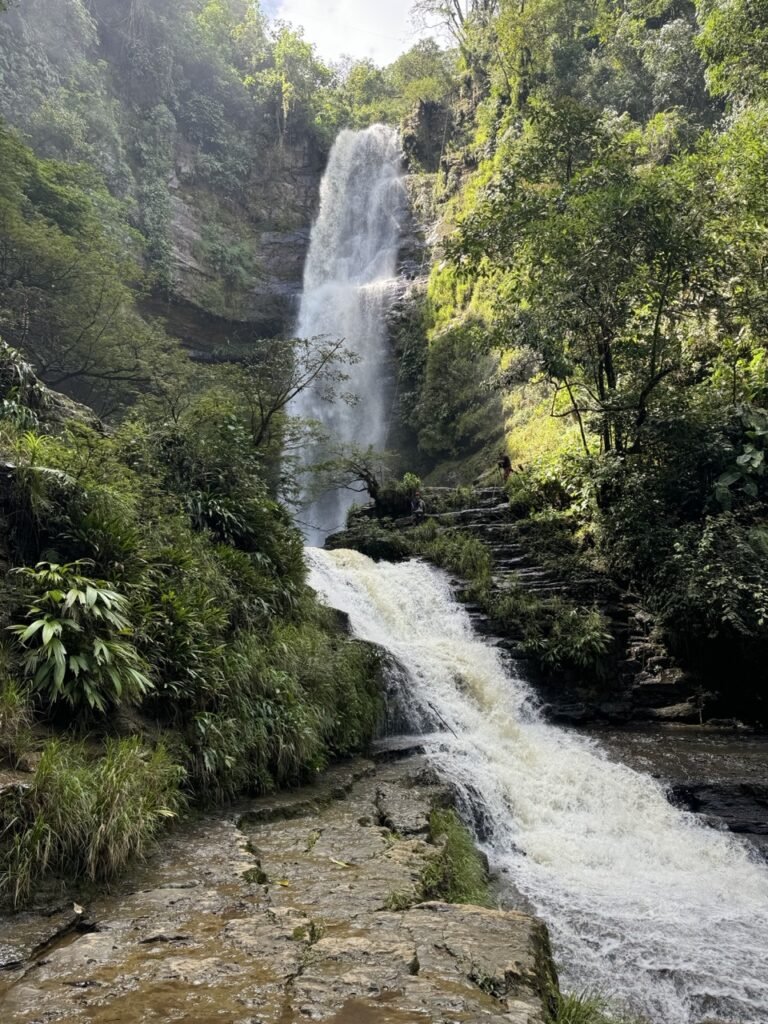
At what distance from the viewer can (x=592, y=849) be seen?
21.3 feet

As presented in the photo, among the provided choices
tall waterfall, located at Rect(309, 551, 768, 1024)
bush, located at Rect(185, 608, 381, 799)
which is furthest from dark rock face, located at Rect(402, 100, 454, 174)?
bush, located at Rect(185, 608, 381, 799)

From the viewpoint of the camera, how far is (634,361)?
14.1 m

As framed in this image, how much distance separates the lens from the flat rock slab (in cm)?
Answer: 273

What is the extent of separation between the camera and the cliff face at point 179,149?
82.8ft

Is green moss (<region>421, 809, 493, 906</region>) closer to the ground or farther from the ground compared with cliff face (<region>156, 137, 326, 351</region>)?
closer to the ground

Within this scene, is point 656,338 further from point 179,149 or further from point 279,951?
point 179,149

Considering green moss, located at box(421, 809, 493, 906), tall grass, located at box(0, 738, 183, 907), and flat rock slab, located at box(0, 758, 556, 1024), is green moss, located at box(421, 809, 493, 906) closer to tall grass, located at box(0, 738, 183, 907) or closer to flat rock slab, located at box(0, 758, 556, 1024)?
flat rock slab, located at box(0, 758, 556, 1024)

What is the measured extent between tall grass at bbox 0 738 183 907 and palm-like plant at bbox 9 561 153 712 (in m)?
0.57

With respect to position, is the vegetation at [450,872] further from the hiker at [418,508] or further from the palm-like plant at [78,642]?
the hiker at [418,508]

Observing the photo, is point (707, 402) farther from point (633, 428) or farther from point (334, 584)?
point (334, 584)

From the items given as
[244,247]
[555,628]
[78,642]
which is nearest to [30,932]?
[78,642]

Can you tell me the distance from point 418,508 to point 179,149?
2596 cm

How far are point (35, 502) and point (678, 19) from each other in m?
28.8

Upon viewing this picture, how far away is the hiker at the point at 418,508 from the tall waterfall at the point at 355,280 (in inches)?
335
